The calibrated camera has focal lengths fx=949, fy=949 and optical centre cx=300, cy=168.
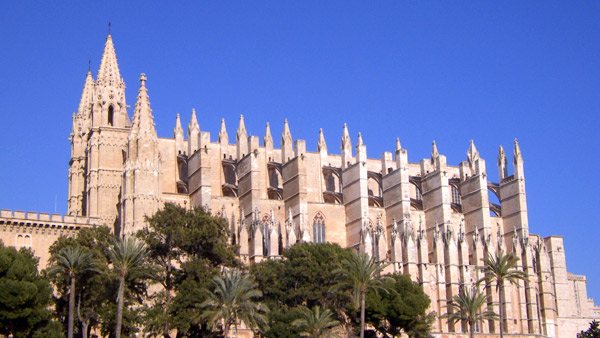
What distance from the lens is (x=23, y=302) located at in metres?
45.9

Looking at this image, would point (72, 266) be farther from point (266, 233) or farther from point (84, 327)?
point (266, 233)

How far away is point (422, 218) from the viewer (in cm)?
7381

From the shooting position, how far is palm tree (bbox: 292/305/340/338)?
48031 mm

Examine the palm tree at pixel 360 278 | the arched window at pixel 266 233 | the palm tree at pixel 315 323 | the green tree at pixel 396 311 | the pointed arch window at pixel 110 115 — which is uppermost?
the pointed arch window at pixel 110 115

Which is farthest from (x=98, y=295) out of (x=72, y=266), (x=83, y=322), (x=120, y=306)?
(x=120, y=306)

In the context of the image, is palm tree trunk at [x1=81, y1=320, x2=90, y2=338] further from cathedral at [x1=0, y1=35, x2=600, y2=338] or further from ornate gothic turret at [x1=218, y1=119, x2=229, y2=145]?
ornate gothic turret at [x1=218, y1=119, x2=229, y2=145]

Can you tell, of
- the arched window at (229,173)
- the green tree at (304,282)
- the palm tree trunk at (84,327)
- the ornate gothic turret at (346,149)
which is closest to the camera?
the palm tree trunk at (84,327)

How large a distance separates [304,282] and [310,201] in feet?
56.3

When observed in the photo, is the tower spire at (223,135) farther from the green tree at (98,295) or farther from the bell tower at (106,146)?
the green tree at (98,295)

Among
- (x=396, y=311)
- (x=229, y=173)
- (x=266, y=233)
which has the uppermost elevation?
(x=229, y=173)

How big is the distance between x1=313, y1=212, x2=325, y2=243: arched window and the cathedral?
0.07 metres

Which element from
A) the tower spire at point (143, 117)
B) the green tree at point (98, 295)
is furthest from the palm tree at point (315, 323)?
the tower spire at point (143, 117)

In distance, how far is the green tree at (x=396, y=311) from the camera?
5375 cm

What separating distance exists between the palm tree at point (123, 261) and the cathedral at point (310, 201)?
12.1 m
